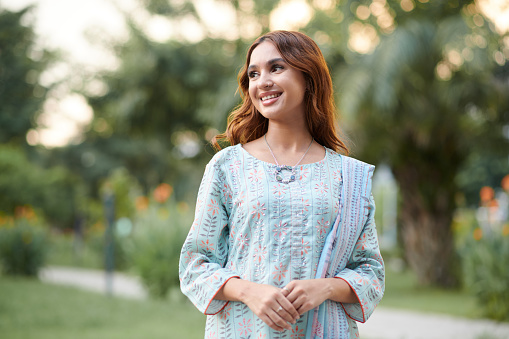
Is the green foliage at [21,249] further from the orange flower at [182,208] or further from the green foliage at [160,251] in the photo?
the green foliage at [160,251]

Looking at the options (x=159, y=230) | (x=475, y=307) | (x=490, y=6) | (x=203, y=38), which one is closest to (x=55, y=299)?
(x=159, y=230)

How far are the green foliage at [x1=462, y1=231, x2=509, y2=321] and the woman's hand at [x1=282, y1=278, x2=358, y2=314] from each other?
6424 millimetres

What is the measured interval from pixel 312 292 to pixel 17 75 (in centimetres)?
2115

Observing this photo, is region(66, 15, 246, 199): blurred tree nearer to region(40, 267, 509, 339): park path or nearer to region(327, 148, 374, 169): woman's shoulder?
region(40, 267, 509, 339): park path

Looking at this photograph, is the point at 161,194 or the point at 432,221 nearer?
the point at 161,194

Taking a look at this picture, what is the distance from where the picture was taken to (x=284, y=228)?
175 cm

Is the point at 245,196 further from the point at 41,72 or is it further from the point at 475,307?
the point at 41,72

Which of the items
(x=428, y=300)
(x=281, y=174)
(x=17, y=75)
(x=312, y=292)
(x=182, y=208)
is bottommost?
(x=428, y=300)

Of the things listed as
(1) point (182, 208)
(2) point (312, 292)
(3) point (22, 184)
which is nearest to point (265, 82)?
(2) point (312, 292)

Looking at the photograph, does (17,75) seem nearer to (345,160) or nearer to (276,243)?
(345,160)

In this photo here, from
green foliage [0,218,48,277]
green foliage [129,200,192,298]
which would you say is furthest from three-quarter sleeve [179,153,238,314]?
green foliage [0,218,48,277]

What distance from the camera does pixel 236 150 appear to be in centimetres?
192

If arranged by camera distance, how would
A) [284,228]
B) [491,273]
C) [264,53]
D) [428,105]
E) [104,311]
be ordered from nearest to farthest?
[284,228] < [264,53] < [491,273] < [104,311] < [428,105]

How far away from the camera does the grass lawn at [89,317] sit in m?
6.30
